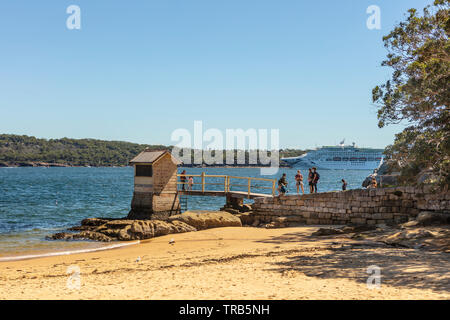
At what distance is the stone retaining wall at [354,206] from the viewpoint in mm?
15242

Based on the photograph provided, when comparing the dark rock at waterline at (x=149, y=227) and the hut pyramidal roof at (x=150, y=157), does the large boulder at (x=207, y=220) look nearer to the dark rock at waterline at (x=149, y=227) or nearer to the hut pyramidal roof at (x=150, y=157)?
the dark rock at waterline at (x=149, y=227)

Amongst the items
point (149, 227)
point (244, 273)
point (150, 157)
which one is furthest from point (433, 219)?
point (150, 157)

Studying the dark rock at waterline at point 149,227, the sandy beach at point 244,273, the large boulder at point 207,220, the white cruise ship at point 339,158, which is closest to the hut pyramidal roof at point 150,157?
the dark rock at waterline at point 149,227

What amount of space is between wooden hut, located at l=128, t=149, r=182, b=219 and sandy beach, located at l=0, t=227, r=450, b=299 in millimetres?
7169

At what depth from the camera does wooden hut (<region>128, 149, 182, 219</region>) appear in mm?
20719

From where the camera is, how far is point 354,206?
16.8m

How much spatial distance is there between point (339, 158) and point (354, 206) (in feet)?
396

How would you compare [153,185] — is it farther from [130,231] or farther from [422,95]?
[422,95]

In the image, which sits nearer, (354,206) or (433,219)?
(433,219)

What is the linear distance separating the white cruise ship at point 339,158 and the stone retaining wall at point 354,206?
380 feet

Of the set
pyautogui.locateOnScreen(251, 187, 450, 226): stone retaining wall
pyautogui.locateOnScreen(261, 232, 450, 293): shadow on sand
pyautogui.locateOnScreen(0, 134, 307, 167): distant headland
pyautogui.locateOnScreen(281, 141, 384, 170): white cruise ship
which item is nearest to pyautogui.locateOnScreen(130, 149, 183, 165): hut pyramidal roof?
pyautogui.locateOnScreen(251, 187, 450, 226): stone retaining wall

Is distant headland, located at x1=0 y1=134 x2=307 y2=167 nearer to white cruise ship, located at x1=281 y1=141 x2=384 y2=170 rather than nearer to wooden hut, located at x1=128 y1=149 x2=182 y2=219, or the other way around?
white cruise ship, located at x1=281 y1=141 x2=384 y2=170

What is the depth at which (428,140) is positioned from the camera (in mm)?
10680
